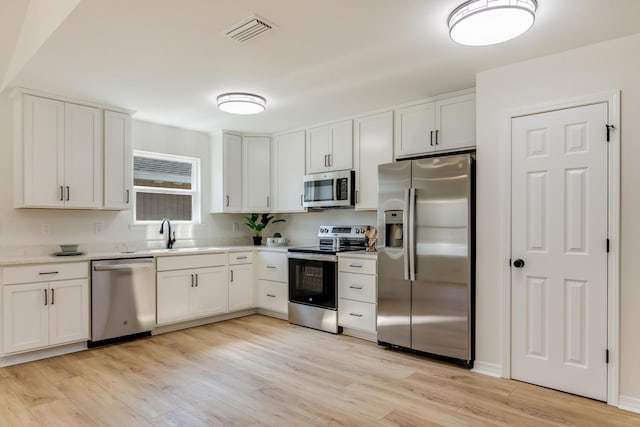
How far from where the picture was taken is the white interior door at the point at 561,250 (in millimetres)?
2666

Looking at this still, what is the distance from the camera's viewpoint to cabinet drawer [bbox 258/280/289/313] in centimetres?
482

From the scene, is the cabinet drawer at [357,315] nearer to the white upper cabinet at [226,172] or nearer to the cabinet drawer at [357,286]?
the cabinet drawer at [357,286]

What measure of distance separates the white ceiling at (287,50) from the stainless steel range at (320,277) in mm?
1596

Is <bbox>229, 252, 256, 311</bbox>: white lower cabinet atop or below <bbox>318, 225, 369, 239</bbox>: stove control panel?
below

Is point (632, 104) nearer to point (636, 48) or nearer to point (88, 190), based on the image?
point (636, 48)

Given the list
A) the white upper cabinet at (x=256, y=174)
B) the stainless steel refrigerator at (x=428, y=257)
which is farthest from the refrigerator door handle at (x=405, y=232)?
the white upper cabinet at (x=256, y=174)

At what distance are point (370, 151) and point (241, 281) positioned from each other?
232 centimetres

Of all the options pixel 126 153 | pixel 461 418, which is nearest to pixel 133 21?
pixel 126 153

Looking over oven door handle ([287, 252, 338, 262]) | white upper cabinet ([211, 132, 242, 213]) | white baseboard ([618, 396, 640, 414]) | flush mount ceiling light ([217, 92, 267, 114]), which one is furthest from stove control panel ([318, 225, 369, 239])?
white baseboard ([618, 396, 640, 414])

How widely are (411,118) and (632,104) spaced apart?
72.6 inches

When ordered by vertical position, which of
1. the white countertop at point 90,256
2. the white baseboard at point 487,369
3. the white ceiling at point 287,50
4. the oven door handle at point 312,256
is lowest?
the white baseboard at point 487,369

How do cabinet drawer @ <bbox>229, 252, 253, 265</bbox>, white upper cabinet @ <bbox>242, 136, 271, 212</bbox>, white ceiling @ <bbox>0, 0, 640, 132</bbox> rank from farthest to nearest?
white upper cabinet @ <bbox>242, 136, 271, 212</bbox>, cabinet drawer @ <bbox>229, 252, 253, 265</bbox>, white ceiling @ <bbox>0, 0, 640, 132</bbox>

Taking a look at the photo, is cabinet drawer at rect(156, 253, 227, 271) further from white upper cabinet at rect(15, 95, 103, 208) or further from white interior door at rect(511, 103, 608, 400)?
white interior door at rect(511, 103, 608, 400)

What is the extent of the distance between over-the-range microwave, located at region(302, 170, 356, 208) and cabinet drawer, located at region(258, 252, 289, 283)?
2.46 ft
